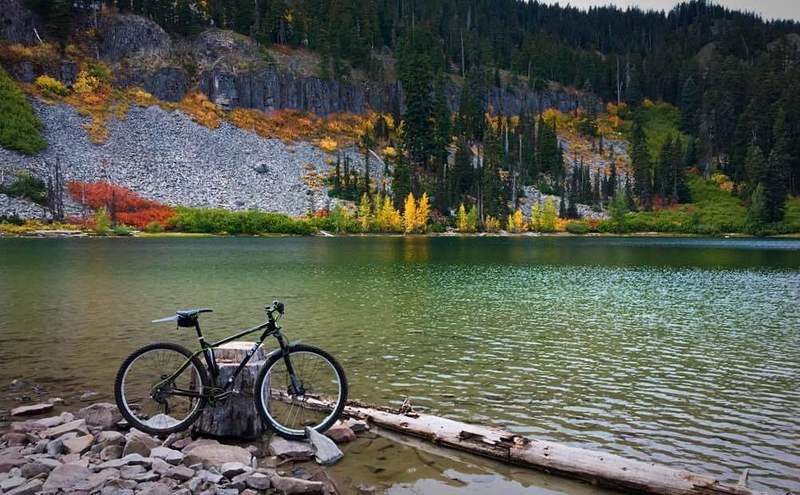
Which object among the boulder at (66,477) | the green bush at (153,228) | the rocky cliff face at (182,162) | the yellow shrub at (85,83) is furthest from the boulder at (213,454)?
the yellow shrub at (85,83)

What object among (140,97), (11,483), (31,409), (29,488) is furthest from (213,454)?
(140,97)

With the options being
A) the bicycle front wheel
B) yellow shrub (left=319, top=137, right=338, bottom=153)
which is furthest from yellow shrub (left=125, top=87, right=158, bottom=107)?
the bicycle front wheel

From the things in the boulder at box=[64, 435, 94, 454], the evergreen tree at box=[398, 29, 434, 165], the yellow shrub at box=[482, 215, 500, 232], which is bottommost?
the boulder at box=[64, 435, 94, 454]

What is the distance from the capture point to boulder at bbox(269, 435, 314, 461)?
952 centimetres

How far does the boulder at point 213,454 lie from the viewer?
8.85m

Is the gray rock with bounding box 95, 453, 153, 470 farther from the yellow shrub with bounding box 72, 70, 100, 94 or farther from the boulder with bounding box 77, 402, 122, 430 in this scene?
the yellow shrub with bounding box 72, 70, 100, 94

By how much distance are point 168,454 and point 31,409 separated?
5.14m

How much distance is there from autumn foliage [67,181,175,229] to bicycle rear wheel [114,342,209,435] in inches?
4497

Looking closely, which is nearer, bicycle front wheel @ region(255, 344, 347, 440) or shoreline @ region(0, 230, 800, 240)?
bicycle front wheel @ region(255, 344, 347, 440)

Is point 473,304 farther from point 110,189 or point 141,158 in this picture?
point 141,158

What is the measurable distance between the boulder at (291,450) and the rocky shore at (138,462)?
0.05ft

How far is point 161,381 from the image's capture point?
10.6m

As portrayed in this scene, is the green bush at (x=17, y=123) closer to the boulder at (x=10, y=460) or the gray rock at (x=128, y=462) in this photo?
the boulder at (x=10, y=460)

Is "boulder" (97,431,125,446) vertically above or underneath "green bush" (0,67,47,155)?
underneath
